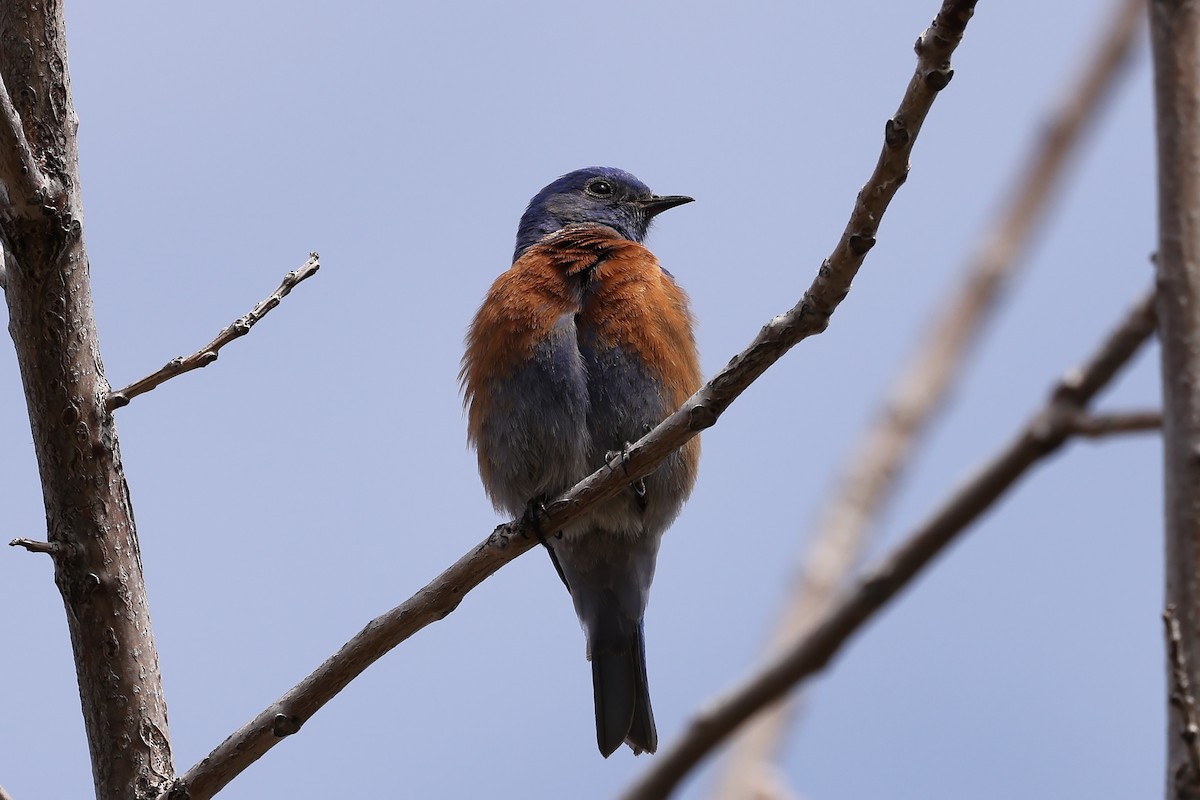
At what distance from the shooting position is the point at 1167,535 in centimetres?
125

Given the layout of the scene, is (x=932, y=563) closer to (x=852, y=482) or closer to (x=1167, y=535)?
(x=1167, y=535)

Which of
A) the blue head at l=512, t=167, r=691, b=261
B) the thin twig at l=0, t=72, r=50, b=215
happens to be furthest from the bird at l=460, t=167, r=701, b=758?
the thin twig at l=0, t=72, r=50, b=215

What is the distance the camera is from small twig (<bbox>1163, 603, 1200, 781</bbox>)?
50.1 inches

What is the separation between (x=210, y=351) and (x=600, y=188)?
492 centimetres

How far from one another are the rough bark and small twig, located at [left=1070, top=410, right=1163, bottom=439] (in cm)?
351

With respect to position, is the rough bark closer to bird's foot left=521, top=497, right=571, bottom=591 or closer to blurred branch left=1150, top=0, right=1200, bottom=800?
bird's foot left=521, top=497, right=571, bottom=591

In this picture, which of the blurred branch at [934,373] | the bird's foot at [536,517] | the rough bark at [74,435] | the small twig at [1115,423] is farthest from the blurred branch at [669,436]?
the small twig at [1115,423]

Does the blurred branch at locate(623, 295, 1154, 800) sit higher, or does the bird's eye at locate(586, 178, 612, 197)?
the bird's eye at locate(586, 178, 612, 197)

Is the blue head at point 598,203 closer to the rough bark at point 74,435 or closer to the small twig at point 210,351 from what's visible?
the small twig at point 210,351

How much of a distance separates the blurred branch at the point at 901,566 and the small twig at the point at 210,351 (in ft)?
11.0

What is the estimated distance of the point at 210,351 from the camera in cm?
440

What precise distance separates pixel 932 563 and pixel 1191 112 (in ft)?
1.56

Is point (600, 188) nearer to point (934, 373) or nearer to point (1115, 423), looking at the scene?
point (934, 373)

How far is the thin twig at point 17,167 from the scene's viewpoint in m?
3.87
